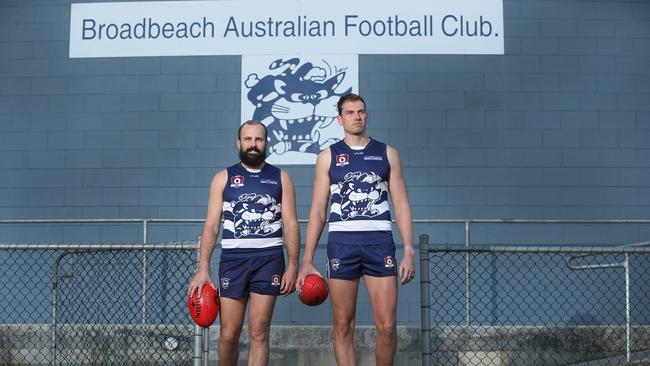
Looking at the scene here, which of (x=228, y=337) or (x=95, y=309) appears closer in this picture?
(x=228, y=337)

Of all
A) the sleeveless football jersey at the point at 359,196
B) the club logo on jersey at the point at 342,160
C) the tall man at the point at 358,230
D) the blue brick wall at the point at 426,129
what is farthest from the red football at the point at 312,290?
the blue brick wall at the point at 426,129

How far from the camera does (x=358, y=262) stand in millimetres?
4707

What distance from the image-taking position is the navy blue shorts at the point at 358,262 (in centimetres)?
470

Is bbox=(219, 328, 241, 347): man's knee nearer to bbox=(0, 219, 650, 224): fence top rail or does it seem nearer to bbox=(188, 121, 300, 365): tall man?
bbox=(188, 121, 300, 365): tall man

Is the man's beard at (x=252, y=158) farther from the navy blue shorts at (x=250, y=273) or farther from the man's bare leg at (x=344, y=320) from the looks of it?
the man's bare leg at (x=344, y=320)

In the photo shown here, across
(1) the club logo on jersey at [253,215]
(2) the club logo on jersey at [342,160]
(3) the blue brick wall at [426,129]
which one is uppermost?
(3) the blue brick wall at [426,129]

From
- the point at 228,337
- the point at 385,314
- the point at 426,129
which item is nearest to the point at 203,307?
the point at 228,337

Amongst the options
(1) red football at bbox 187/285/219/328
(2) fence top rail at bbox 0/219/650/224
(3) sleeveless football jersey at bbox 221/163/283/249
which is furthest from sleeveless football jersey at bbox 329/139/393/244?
(2) fence top rail at bbox 0/219/650/224

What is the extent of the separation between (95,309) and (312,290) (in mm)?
4813

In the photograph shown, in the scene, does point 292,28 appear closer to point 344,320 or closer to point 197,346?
point 197,346

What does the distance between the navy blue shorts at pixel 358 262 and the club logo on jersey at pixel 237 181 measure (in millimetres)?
757

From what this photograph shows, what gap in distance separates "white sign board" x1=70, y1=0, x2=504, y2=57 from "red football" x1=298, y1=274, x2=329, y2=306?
5137mm

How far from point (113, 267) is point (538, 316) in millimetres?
4803

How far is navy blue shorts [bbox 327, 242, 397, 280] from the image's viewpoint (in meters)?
4.70
